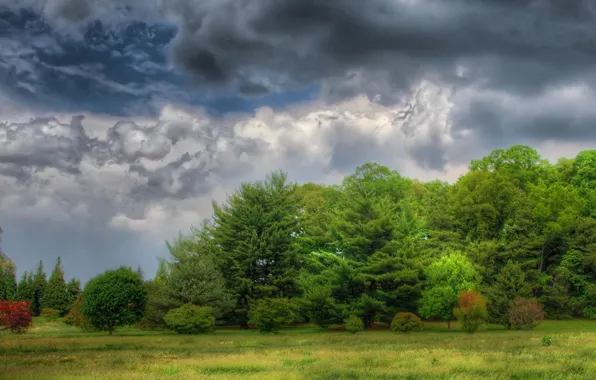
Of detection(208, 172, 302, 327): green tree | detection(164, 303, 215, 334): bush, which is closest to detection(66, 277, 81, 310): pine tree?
detection(208, 172, 302, 327): green tree

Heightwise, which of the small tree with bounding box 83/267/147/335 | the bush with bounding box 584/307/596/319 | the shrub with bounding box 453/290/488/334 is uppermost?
the small tree with bounding box 83/267/147/335

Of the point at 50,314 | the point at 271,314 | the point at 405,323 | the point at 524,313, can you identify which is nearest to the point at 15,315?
the point at 271,314

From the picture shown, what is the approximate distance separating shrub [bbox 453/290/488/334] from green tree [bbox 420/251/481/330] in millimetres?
4186

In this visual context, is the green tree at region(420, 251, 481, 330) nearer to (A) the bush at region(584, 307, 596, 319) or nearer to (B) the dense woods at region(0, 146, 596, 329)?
(B) the dense woods at region(0, 146, 596, 329)

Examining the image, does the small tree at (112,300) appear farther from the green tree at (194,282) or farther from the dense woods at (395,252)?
the green tree at (194,282)

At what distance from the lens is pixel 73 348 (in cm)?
3522

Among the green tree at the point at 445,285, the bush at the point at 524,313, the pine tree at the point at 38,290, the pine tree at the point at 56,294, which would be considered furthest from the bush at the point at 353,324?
the pine tree at the point at 38,290

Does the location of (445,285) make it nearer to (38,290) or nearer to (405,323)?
(405,323)

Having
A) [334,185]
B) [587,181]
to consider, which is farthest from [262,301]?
[587,181]

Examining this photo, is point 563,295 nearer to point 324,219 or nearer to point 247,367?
point 324,219

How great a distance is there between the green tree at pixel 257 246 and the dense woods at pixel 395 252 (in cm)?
15

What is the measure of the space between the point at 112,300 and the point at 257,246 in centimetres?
1794

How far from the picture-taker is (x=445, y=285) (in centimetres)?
5434

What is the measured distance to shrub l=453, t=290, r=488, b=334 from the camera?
48.1m
